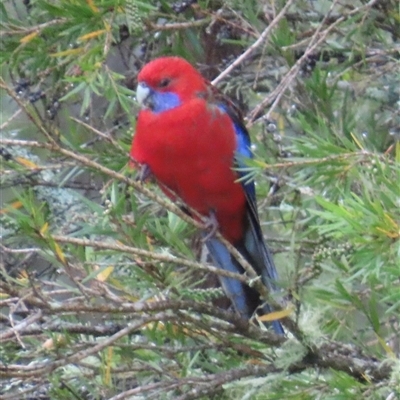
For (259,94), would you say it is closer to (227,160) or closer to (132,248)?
(227,160)

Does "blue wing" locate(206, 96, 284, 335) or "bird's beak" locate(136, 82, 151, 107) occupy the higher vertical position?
"bird's beak" locate(136, 82, 151, 107)

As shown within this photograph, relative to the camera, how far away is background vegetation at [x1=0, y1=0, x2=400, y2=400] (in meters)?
1.52

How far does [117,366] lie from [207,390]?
0.31 metres

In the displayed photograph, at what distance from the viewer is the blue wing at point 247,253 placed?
96.8 inches

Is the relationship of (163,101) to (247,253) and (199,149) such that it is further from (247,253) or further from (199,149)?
(247,253)

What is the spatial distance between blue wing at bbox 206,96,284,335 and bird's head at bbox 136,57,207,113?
0.11m

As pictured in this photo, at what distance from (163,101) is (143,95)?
0.21 ft

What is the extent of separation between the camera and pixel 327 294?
1.80m

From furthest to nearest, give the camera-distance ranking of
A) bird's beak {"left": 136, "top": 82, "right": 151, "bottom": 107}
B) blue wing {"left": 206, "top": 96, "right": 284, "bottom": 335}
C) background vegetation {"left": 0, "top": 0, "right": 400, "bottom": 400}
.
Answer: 1. bird's beak {"left": 136, "top": 82, "right": 151, "bottom": 107}
2. blue wing {"left": 206, "top": 96, "right": 284, "bottom": 335}
3. background vegetation {"left": 0, "top": 0, "right": 400, "bottom": 400}

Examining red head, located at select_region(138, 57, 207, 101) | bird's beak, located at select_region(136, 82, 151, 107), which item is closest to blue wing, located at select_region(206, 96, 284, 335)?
red head, located at select_region(138, 57, 207, 101)

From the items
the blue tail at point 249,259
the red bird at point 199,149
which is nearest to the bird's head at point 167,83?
the red bird at point 199,149

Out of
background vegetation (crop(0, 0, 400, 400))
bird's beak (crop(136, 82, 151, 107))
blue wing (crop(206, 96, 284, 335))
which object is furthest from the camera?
bird's beak (crop(136, 82, 151, 107))

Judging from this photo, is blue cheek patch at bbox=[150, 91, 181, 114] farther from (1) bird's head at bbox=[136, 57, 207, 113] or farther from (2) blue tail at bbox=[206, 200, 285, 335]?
(2) blue tail at bbox=[206, 200, 285, 335]

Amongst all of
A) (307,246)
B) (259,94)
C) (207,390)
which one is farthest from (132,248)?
(259,94)
